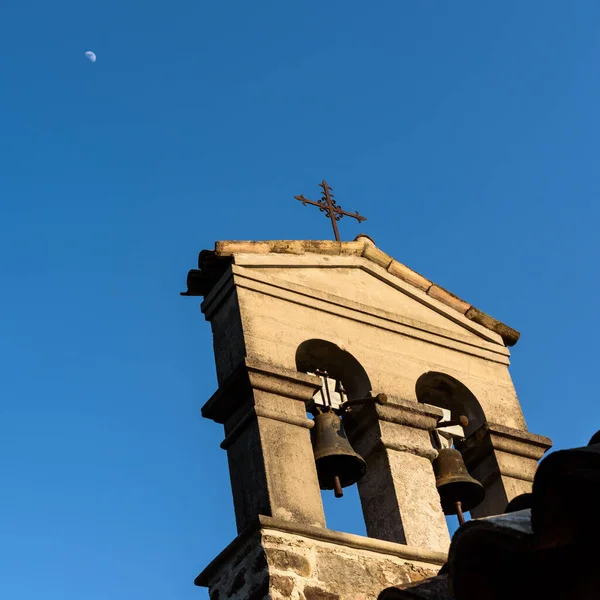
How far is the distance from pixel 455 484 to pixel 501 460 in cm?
40

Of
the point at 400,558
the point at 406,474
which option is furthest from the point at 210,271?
the point at 400,558

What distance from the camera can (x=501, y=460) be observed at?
5754 millimetres

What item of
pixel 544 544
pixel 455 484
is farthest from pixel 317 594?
pixel 544 544

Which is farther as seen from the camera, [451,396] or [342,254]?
[342,254]

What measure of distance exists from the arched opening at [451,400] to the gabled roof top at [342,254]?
0.59m

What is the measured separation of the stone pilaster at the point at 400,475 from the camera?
5.12 metres

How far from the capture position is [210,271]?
5.84 metres

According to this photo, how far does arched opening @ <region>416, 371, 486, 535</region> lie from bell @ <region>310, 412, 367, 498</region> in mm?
707

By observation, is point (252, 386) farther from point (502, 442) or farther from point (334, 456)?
point (502, 442)

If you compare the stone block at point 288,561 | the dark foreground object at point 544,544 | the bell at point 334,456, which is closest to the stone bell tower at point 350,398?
the stone block at point 288,561

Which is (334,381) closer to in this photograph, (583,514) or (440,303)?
(440,303)

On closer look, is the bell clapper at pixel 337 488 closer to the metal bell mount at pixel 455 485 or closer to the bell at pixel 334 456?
the bell at pixel 334 456

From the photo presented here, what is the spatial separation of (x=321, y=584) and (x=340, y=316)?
1.71 metres

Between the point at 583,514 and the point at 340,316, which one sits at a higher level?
the point at 340,316
